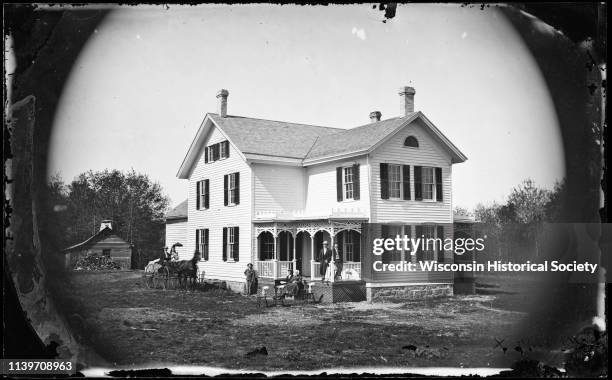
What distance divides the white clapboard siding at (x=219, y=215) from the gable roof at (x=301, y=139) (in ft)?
1.05

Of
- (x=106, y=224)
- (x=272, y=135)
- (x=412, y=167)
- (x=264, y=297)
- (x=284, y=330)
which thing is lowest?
(x=284, y=330)

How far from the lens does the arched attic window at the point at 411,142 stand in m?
10.1

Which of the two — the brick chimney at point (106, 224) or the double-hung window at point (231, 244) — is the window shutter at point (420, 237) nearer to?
the double-hung window at point (231, 244)

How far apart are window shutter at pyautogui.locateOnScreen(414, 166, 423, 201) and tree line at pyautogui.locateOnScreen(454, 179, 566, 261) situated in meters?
2.13

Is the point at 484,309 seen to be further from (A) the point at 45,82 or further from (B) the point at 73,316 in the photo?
(A) the point at 45,82

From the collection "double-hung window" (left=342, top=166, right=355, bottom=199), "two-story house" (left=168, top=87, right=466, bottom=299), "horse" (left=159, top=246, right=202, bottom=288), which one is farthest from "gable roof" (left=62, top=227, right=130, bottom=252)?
"double-hung window" (left=342, top=166, right=355, bottom=199)

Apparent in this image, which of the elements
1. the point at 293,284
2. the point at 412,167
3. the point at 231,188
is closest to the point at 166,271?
the point at 293,284

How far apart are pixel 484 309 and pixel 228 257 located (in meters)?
4.92

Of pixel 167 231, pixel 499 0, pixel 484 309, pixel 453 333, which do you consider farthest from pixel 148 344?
pixel 499 0

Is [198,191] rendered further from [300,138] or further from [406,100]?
[406,100]

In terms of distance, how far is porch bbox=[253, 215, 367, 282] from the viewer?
9.51 meters

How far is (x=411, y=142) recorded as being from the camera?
33.5 ft

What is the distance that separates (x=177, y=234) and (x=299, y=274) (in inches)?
108

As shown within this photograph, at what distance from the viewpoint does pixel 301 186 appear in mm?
10883
